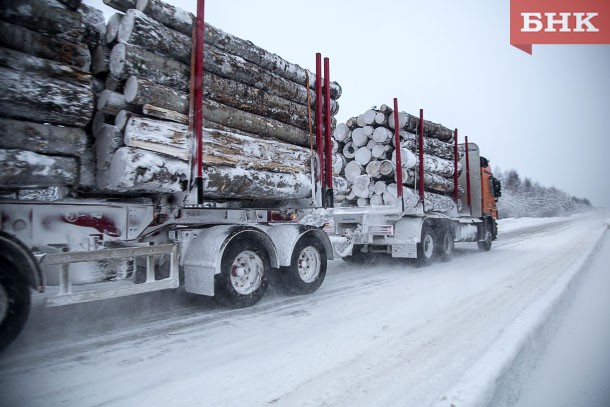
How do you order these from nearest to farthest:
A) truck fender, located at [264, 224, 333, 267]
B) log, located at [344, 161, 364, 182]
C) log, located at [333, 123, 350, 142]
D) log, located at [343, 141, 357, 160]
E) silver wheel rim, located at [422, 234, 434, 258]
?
truck fender, located at [264, 224, 333, 267] → silver wheel rim, located at [422, 234, 434, 258] → log, located at [344, 161, 364, 182] → log, located at [343, 141, 357, 160] → log, located at [333, 123, 350, 142]

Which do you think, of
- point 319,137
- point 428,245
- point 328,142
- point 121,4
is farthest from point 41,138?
point 428,245

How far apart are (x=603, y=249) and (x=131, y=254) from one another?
13958 millimetres

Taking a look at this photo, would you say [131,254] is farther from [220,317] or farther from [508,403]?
[508,403]

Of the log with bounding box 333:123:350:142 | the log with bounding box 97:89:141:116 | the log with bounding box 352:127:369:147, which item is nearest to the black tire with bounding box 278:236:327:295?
the log with bounding box 97:89:141:116

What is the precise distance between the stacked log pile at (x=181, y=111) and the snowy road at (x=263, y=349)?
1.55m

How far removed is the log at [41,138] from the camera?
336 centimetres

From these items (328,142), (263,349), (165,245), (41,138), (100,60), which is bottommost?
(263,349)

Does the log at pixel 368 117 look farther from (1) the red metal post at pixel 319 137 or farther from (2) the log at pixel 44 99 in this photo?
(2) the log at pixel 44 99

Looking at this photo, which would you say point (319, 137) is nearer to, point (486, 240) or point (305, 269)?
point (305, 269)

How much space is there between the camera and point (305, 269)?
6.07m

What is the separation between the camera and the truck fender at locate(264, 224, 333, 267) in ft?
18.0

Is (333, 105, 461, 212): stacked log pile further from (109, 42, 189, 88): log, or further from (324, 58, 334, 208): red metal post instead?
(109, 42, 189, 88): log

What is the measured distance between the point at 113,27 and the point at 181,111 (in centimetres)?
109

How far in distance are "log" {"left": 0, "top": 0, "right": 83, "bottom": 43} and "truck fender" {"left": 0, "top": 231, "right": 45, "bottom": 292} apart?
6.20 ft
